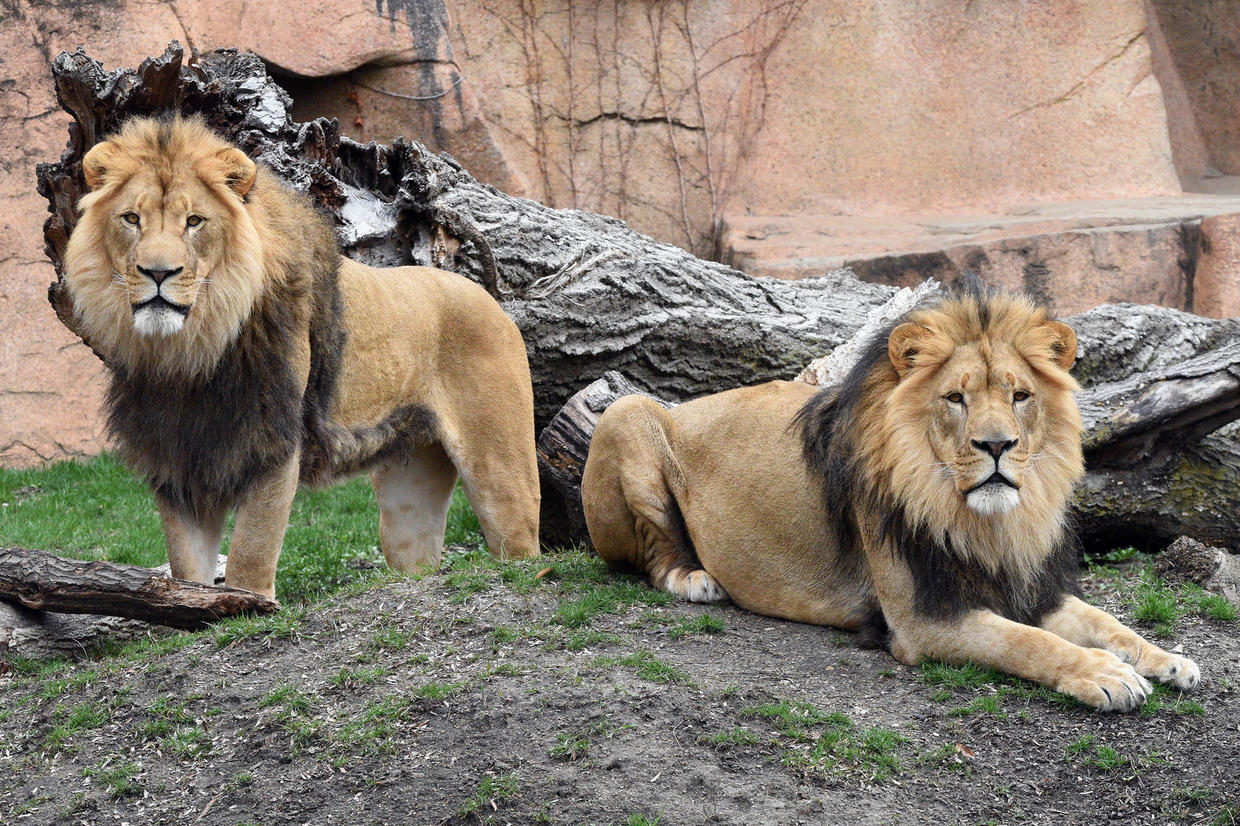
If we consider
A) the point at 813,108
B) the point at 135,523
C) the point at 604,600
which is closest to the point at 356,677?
the point at 604,600

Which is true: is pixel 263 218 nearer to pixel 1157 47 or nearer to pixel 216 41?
pixel 216 41

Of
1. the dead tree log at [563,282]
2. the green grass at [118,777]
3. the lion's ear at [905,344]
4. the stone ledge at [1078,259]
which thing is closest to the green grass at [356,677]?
the green grass at [118,777]

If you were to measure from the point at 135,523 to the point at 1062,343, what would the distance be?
6.45 metres

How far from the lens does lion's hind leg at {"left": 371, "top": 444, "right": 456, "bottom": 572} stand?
21.3 feet

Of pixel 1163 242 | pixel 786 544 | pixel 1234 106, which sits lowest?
pixel 786 544

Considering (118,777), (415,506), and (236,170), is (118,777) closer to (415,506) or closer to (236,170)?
(236,170)

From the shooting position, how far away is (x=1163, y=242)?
11.2 m

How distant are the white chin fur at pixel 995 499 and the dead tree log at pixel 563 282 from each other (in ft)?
9.29

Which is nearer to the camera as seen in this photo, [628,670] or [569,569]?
[628,670]

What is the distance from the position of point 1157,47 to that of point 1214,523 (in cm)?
959

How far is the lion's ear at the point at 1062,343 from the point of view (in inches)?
169

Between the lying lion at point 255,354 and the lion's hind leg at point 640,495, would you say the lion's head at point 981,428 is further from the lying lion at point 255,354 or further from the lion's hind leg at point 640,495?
the lying lion at point 255,354

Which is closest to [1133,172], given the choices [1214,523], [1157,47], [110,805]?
[1157,47]

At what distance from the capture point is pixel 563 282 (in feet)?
24.4
